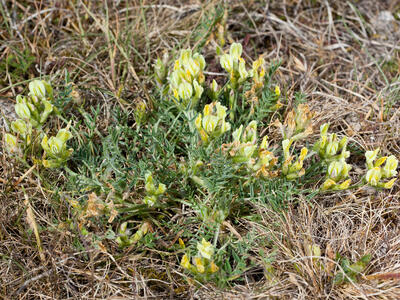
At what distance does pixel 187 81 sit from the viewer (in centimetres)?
228

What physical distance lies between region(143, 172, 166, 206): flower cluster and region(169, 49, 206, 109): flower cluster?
42 cm

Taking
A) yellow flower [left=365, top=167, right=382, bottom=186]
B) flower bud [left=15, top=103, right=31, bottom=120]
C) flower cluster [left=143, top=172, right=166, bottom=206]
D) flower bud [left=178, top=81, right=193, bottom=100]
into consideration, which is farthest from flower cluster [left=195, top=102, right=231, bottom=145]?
flower bud [left=15, top=103, right=31, bottom=120]

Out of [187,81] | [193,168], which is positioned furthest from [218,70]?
[193,168]

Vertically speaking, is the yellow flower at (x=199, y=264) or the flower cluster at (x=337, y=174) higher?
the flower cluster at (x=337, y=174)

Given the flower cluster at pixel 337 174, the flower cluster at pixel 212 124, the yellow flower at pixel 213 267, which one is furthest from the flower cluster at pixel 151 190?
the flower cluster at pixel 337 174

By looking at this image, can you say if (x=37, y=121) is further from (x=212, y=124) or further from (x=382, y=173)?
(x=382, y=173)

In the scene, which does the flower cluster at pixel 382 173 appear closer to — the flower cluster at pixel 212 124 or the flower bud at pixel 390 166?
the flower bud at pixel 390 166

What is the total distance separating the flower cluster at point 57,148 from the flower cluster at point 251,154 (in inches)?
27.4

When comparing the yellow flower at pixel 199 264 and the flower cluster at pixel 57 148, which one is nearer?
the yellow flower at pixel 199 264

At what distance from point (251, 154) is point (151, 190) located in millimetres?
454

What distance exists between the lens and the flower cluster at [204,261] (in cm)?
189

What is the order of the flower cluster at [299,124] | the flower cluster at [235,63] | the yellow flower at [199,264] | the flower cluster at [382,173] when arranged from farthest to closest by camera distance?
the flower cluster at [235,63] → the flower cluster at [299,124] → the flower cluster at [382,173] → the yellow flower at [199,264]

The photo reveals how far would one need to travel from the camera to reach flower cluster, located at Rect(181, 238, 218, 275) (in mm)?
1886

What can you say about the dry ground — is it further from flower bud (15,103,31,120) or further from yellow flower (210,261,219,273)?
flower bud (15,103,31,120)
